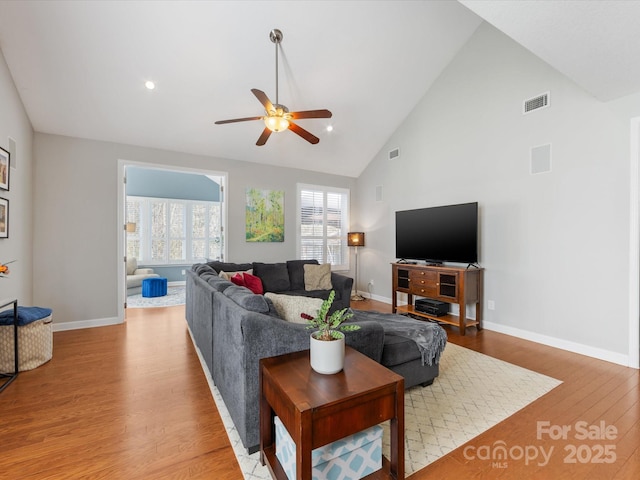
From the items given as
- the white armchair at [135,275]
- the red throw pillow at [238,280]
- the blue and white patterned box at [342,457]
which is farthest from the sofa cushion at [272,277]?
the white armchair at [135,275]

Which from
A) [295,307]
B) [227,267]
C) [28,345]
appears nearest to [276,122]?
[295,307]

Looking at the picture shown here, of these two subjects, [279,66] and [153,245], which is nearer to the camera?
[279,66]

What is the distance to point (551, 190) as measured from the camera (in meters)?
3.52

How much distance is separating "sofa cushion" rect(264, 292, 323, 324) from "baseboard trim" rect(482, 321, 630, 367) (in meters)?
3.20

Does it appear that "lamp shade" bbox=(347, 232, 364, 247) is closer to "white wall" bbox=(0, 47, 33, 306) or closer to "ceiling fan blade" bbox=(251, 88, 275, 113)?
"ceiling fan blade" bbox=(251, 88, 275, 113)

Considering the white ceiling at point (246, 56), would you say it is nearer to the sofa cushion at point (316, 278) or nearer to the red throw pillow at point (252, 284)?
the sofa cushion at point (316, 278)

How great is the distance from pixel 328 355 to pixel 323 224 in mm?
5066

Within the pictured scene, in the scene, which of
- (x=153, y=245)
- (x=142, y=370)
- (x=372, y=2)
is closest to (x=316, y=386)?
(x=142, y=370)

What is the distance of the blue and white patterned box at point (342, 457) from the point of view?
4.55 ft

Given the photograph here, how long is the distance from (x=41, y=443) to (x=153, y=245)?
6.96 meters

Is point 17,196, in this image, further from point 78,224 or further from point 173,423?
point 173,423

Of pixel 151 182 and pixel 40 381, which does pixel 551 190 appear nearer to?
pixel 40 381

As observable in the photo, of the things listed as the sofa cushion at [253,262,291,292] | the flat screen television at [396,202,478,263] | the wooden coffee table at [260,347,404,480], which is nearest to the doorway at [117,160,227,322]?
the sofa cushion at [253,262,291,292]

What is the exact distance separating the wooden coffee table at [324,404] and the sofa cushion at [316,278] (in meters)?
3.22
